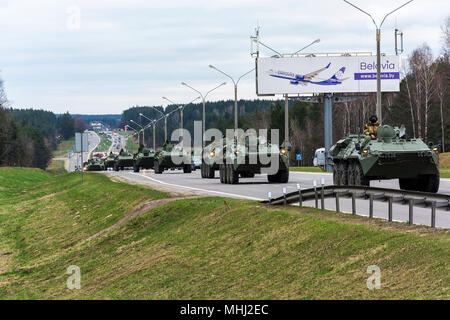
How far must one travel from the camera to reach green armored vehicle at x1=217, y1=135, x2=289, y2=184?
33719mm

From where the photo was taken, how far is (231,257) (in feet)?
44.6

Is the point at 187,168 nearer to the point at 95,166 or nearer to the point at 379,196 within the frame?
the point at 95,166

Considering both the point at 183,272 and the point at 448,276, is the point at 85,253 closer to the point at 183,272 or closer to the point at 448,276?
the point at 183,272

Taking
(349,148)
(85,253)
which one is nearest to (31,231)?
(85,253)

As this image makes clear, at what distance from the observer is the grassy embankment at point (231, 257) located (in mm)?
10312

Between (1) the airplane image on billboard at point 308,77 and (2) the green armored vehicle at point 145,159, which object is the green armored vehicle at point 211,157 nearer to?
(2) the green armored vehicle at point 145,159

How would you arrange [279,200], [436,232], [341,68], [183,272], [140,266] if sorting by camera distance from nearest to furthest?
[436,232], [183,272], [140,266], [279,200], [341,68]

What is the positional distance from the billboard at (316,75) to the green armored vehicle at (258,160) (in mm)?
39744

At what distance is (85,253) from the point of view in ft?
62.6

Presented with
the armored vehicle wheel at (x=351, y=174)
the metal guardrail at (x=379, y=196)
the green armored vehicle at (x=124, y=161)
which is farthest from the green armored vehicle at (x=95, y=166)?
the metal guardrail at (x=379, y=196)

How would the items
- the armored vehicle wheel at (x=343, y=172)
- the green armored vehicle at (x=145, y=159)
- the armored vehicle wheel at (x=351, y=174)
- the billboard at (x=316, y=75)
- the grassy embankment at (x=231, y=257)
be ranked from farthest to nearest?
the billboard at (x=316, y=75) → the green armored vehicle at (x=145, y=159) → the armored vehicle wheel at (x=343, y=172) → the armored vehicle wheel at (x=351, y=174) → the grassy embankment at (x=231, y=257)

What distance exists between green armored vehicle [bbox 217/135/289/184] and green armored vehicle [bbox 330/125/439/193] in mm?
8705

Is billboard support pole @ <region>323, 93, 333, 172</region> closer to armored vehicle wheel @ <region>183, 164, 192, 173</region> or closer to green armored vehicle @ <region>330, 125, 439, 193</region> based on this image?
armored vehicle wheel @ <region>183, 164, 192, 173</region>
